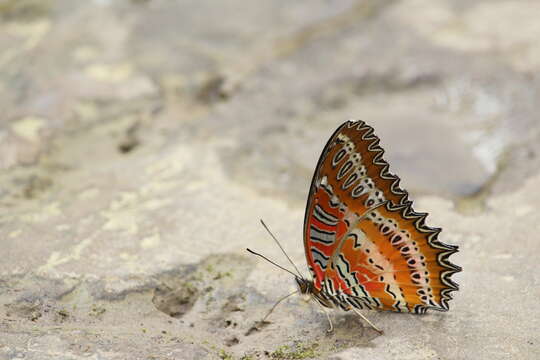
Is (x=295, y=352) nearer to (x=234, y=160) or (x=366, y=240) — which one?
(x=366, y=240)

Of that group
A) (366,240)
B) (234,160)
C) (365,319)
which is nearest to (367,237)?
(366,240)

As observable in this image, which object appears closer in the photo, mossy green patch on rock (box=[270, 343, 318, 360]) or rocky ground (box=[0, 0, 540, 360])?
mossy green patch on rock (box=[270, 343, 318, 360])

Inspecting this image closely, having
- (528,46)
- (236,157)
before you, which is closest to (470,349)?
(236,157)

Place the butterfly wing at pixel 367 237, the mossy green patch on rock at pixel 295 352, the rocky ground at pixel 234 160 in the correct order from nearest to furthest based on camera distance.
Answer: the butterfly wing at pixel 367 237
the mossy green patch on rock at pixel 295 352
the rocky ground at pixel 234 160

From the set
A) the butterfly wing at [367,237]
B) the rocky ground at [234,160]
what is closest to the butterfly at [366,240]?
the butterfly wing at [367,237]

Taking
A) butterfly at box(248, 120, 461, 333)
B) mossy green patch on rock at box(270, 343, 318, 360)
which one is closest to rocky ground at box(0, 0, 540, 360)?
mossy green patch on rock at box(270, 343, 318, 360)

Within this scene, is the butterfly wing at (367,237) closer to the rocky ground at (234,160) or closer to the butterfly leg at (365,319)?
the butterfly leg at (365,319)

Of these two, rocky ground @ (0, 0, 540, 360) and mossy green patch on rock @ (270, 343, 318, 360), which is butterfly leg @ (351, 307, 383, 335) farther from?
mossy green patch on rock @ (270, 343, 318, 360)
